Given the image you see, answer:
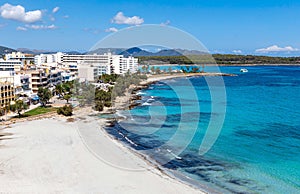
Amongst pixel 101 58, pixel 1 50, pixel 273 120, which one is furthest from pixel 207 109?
pixel 1 50

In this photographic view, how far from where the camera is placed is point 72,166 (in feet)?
73.7

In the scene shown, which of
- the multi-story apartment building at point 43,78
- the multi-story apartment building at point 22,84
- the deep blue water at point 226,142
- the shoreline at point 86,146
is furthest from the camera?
the multi-story apartment building at point 43,78

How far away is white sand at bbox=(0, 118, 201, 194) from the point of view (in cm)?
1889

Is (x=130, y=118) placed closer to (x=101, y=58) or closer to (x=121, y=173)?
(x=121, y=173)

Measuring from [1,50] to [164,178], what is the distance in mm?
194699

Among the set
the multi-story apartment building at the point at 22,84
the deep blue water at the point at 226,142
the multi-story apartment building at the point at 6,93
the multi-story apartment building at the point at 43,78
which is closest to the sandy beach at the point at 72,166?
the deep blue water at the point at 226,142

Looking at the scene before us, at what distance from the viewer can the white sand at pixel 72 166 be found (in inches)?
744

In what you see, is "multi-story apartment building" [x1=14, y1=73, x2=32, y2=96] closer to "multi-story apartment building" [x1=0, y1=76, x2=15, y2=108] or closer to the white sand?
"multi-story apartment building" [x1=0, y1=76, x2=15, y2=108]

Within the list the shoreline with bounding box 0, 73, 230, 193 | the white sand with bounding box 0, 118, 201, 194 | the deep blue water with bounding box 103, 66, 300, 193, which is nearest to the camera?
the white sand with bounding box 0, 118, 201, 194

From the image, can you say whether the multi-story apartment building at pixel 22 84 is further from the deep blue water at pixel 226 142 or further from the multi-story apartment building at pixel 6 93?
the deep blue water at pixel 226 142

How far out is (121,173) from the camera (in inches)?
845

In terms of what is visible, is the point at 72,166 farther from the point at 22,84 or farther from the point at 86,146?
the point at 22,84

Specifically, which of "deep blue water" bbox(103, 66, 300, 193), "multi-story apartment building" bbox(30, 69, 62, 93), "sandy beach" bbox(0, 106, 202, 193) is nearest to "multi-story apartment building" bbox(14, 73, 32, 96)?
"multi-story apartment building" bbox(30, 69, 62, 93)

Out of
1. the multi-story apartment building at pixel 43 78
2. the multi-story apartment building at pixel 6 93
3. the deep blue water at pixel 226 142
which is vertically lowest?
A: the deep blue water at pixel 226 142
